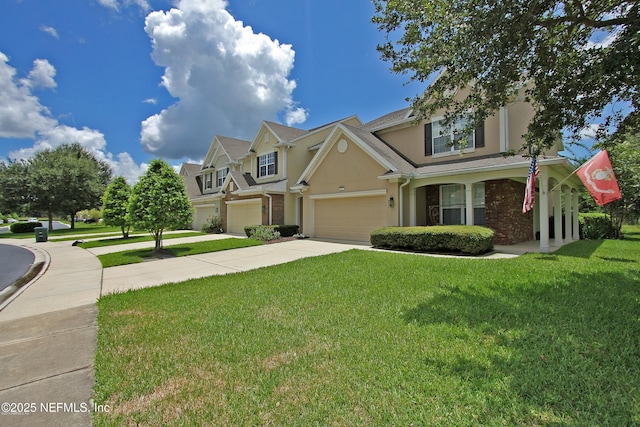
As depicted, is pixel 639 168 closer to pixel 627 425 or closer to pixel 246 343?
pixel 627 425

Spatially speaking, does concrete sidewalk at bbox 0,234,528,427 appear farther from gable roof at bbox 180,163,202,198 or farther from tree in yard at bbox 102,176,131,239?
gable roof at bbox 180,163,202,198

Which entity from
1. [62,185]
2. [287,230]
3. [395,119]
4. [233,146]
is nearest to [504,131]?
[395,119]

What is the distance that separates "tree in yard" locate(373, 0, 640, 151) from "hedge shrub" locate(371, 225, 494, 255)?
13.2 feet

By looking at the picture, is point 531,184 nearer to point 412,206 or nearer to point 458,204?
point 458,204

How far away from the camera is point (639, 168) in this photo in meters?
14.9

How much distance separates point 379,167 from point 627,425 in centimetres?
1232

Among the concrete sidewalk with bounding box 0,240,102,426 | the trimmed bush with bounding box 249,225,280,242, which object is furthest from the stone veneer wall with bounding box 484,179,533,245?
the concrete sidewalk with bounding box 0,240,102,426

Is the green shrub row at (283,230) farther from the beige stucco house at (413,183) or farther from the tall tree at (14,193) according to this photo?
the tall tree at (14,193)

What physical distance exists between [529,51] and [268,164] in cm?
1771

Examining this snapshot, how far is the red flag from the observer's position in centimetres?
904

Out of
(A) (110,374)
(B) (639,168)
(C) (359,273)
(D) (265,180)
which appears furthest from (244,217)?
(B) (639,168)

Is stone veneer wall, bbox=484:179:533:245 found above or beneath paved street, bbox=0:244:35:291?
above

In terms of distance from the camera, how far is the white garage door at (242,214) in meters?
20.0

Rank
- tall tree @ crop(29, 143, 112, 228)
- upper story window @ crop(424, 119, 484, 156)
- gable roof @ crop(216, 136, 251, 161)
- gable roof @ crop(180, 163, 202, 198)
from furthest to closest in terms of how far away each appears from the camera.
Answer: gable roof @ crop(180, 163, 202, 198) < tall tree @ crop(29, 143, 112, 228) < gable roof @ crop(216, 136, 251, 161) < upper story window @ crop(424, 119, 484, 156)
